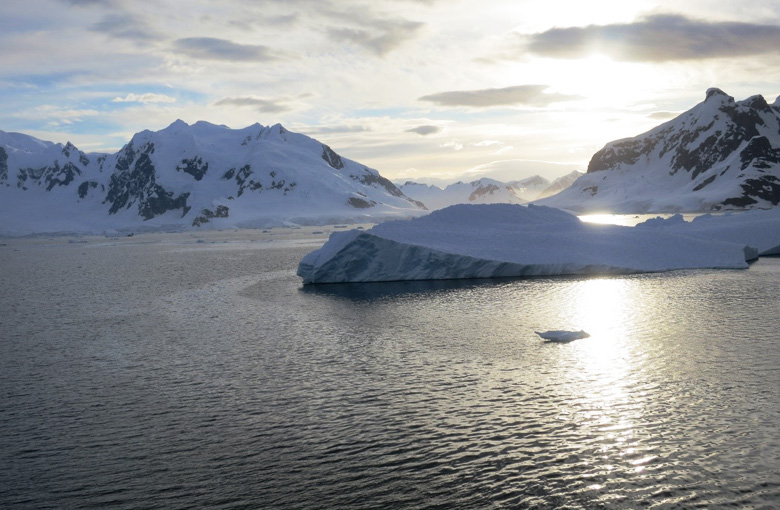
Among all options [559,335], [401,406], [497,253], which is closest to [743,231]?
[497,253]

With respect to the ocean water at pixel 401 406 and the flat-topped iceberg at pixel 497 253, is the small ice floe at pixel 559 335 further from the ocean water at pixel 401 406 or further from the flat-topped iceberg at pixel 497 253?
the flat-topped iceberg at pixel 497 253

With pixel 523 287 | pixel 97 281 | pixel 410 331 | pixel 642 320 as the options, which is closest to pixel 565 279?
pixel 523 287

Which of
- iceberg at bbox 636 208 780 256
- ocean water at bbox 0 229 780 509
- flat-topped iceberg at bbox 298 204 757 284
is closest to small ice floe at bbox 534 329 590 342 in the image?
ocean water at bbox 0 229 780 509

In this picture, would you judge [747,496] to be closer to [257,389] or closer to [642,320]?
[257,389]

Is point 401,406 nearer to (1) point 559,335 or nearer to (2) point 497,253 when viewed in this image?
(1) point 559,335

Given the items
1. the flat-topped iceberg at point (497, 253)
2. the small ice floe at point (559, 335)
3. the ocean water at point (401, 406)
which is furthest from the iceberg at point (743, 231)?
the small ice floe at point (559, 335)

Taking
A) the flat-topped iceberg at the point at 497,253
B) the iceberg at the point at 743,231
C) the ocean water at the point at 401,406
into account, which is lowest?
the ocean water at the point at 401,406
